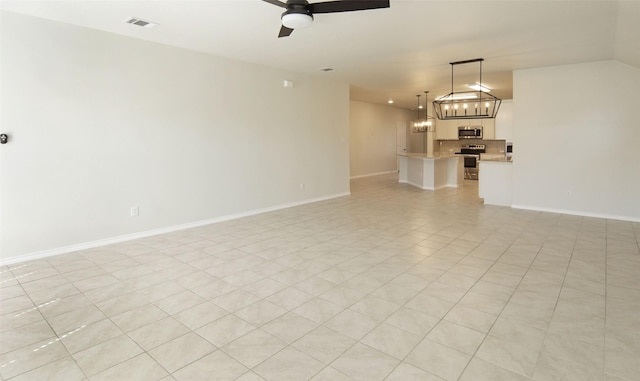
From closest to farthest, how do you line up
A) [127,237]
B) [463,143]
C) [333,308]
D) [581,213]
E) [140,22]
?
[333,308] < [140,22] < [127,237] < [581,213] < [463,143]

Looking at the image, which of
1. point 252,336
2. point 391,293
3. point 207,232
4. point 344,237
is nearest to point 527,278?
point 391,293

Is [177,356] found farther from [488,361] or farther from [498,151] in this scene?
[498,151]

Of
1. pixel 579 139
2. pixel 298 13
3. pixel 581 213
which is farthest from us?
pixel 581 213

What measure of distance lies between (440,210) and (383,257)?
9.76 ft

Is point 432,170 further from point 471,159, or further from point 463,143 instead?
point 463,143

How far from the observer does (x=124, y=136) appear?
14.9 ft

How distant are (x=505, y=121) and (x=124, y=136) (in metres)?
9.86

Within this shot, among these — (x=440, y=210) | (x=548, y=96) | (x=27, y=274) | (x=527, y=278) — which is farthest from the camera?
(x=440, y=210)

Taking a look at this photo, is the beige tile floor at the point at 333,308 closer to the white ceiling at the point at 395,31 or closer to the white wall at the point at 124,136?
the white wall at the point at 124,136

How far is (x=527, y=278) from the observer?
3260 mm

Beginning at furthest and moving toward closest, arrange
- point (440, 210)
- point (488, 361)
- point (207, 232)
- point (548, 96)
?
point (440, 210), point (548, 96), point (207, 232), point (488, 361)

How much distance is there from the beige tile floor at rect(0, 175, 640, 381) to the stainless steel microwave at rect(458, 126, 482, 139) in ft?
20.6

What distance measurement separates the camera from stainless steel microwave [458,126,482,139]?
34.9 ft

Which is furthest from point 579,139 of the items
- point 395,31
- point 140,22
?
point 140,22
